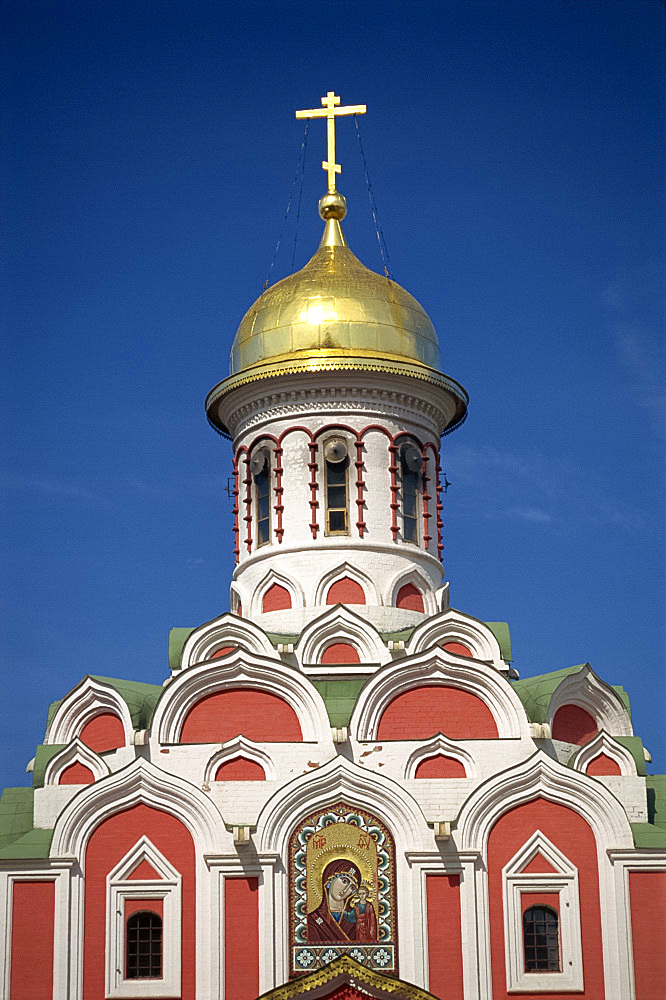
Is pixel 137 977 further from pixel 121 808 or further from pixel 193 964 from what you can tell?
pixel 121 808

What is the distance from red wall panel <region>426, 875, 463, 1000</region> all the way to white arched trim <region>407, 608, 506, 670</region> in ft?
10.1

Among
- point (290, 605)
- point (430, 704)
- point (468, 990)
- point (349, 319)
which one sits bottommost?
point (468, 990)

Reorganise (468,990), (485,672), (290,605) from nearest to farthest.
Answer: (468,990) < (485,672) < (290,605)

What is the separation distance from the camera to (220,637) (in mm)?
20797

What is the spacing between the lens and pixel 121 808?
62.8ft

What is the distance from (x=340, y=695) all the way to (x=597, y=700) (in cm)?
335

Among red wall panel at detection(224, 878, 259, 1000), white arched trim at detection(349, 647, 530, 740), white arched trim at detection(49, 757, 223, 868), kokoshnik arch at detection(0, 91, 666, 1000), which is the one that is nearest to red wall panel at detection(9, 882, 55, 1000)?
kokoshnik arch at detection(0, 91, 666, 1000)

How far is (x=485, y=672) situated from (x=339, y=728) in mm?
1916

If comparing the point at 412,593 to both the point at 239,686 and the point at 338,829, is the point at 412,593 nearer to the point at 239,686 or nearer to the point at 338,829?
the point at 239,686

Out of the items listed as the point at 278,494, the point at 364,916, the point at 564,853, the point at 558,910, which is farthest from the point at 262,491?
the point at 558,910

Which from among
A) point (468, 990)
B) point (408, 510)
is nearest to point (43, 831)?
point (468, 990)

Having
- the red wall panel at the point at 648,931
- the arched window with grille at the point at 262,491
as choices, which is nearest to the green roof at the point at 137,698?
the arched window with grille at the point at 262,491

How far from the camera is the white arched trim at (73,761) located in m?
19.8

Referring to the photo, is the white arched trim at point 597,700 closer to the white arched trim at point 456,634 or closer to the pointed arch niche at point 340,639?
the white arched trim at point 456,634
